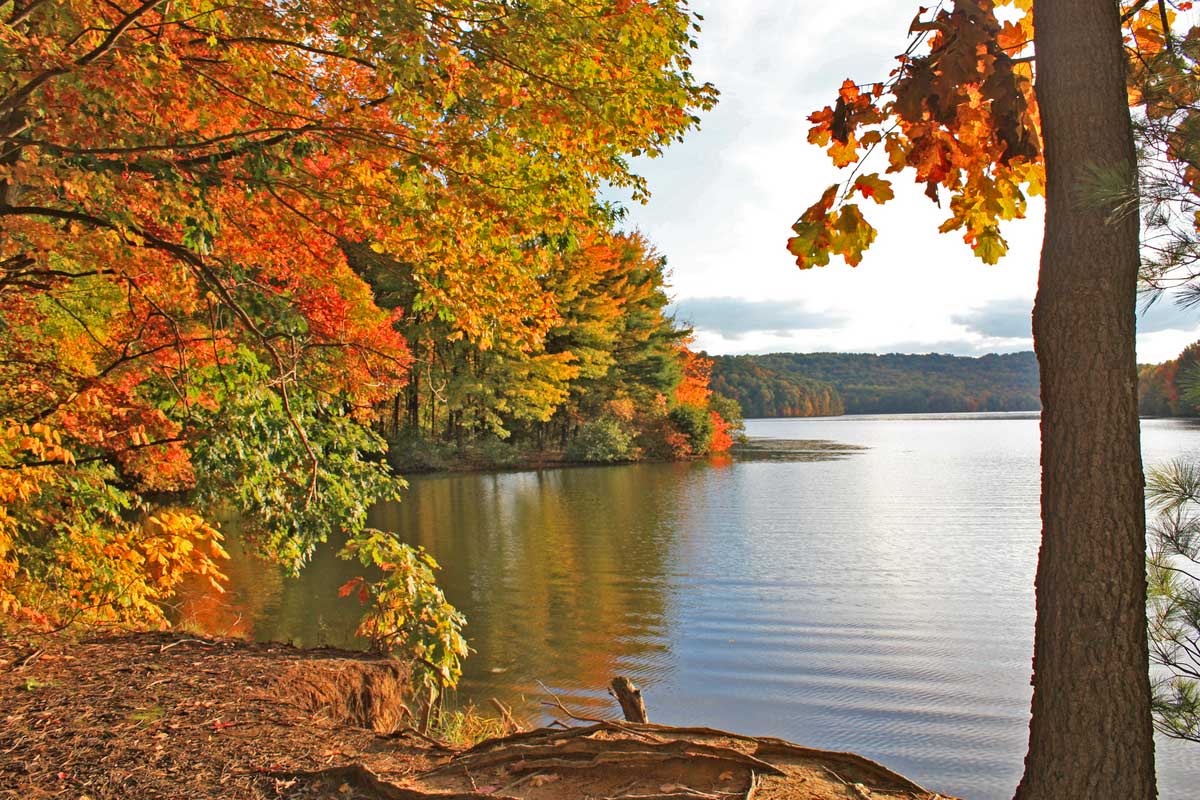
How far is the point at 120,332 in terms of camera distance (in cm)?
932

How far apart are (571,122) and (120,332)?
7285mm

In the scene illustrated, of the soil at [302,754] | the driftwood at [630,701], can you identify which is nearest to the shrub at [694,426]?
the driftwood at [630,701]

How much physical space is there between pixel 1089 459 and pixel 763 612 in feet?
24.5

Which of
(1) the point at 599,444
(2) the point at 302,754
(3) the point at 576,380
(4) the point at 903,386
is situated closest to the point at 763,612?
(2) the point at 302,754

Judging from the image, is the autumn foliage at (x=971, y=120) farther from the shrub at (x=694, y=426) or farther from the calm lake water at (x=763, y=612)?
the shrub at (x=694, y=426)

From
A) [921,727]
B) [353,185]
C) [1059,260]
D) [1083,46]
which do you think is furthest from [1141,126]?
[921,727]

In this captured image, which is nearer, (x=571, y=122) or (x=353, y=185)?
(x=571, y=122)

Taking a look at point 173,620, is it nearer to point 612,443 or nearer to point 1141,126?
point 1141,126

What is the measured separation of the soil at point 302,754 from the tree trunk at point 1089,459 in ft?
3.36

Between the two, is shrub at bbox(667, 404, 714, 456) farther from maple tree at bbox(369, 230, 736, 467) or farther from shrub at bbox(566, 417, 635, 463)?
shrub at bbox(566, 417, 635, 463)

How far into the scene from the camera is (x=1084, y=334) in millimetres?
2326

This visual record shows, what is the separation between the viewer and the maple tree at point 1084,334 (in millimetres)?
2264

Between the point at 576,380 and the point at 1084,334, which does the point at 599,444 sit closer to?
the point at 576,380

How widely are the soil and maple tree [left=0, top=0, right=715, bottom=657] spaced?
Result: 1348 mm
